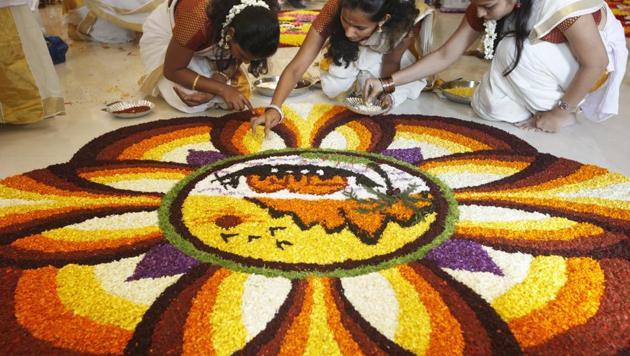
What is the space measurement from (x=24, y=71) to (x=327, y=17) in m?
1.45

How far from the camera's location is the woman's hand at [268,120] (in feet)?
7.49

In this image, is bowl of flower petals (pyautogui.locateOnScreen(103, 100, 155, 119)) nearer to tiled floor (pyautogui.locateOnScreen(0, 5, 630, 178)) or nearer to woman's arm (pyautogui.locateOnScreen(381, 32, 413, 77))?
tiled floor (pyautogui.locateOnScreen(0, 5, 630, 178))

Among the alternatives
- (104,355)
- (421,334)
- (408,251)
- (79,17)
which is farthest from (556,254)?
(79,17)

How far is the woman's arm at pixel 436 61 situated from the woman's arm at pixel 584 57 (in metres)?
0.48

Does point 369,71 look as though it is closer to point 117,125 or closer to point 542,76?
point 542,76

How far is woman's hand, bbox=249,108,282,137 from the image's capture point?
2284 mm

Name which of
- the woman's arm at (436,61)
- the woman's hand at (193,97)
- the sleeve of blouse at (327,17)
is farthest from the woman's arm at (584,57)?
the woman's hand at (193,97)

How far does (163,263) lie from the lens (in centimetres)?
154

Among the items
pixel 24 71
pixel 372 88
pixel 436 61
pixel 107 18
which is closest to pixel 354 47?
pixel 372 88

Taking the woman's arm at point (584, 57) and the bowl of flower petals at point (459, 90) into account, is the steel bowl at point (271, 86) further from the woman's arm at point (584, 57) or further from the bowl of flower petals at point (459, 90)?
the woman's arm at point (584, 57)

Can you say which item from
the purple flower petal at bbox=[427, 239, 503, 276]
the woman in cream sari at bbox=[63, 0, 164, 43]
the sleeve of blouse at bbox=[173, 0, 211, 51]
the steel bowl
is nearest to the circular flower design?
the purple flower petal at bbox=[427, 239, 503, 276]

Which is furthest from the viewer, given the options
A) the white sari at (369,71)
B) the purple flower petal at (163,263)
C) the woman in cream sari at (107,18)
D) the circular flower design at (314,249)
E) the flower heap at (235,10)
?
the woman in cream sari at (107,18)

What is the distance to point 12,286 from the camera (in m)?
1.45

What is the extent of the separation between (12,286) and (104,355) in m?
0.44
